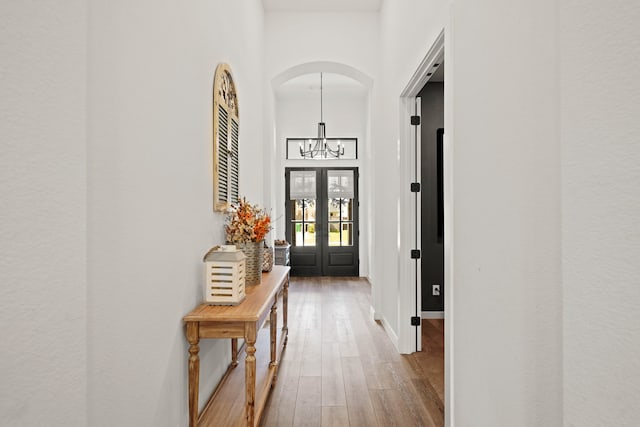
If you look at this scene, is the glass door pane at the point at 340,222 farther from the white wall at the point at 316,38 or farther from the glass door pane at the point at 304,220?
the white wall at the point at 316,38

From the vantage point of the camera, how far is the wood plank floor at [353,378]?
2438 millimetres

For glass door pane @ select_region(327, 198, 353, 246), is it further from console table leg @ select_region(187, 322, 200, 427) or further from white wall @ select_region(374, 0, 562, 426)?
console table leg @ select_region(187, 322, 200, 427)

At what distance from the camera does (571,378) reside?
0.89 meters

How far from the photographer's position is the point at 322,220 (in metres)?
8.05

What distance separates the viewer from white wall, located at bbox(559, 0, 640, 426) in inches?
29.6

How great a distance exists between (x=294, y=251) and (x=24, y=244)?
23.6 ft

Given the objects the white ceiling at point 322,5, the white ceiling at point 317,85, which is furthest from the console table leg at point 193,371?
the white ceiling at point 317,85

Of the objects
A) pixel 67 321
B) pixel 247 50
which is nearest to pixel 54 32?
pixel 67 321

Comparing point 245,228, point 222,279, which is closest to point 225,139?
point 245,228

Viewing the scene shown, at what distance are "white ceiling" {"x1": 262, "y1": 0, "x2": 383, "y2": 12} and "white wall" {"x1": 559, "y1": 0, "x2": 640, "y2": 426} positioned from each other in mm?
4244

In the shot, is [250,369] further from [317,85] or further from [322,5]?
[317,85]

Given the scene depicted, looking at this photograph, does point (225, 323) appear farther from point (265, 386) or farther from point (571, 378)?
point (571, 378)

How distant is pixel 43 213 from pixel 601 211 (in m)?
1.22

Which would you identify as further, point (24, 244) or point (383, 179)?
point (383, 179)
